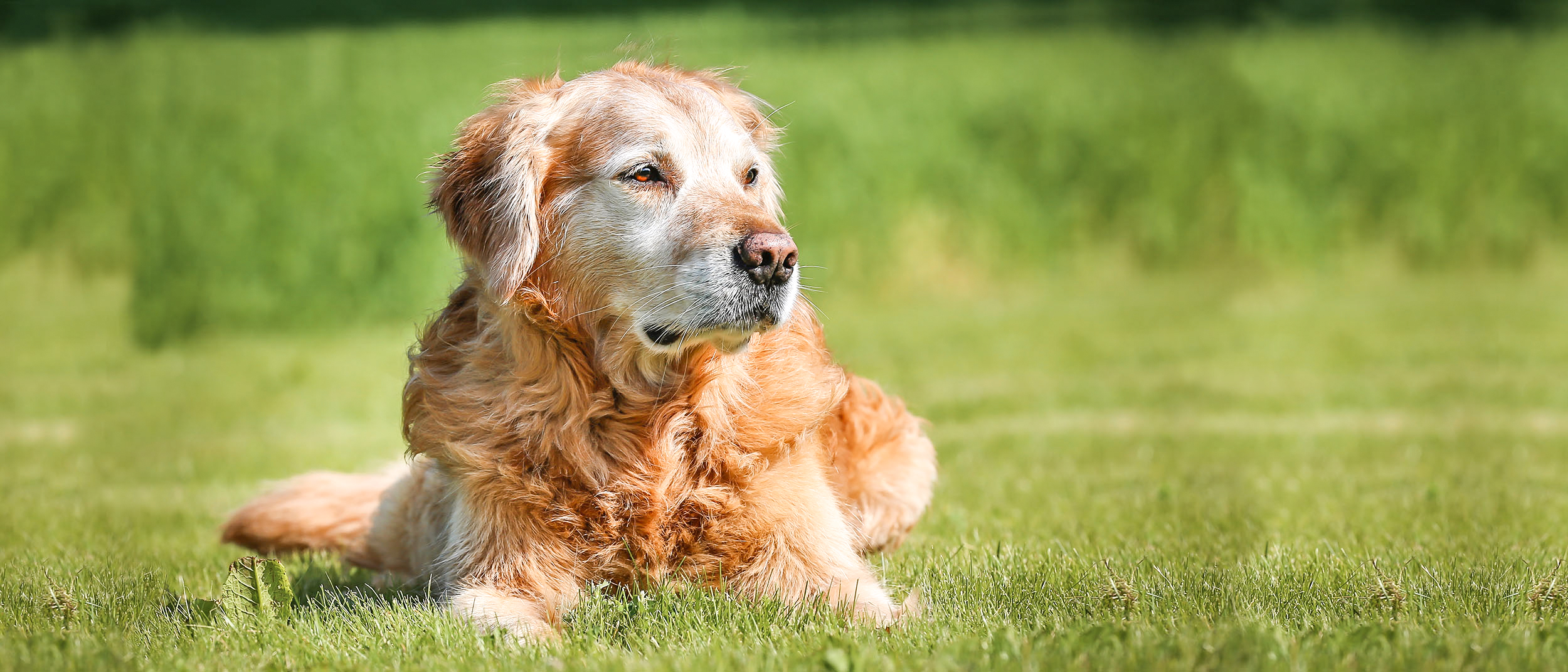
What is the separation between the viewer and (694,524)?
4387 millimetres

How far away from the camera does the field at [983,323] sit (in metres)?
4.00

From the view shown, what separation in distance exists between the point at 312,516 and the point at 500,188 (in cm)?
239

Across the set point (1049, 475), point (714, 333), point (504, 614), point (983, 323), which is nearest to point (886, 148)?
point (983, 323)

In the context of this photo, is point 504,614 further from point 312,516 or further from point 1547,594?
point 1547,594

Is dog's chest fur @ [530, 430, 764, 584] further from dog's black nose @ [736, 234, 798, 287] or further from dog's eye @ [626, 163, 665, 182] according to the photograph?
dog's eye @ [626, 163, 665, 182]

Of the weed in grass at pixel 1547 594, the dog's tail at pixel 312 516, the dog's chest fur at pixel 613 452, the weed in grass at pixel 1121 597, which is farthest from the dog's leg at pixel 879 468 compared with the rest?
the weed in grass at pixel 1547 594

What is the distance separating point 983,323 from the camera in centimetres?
1512

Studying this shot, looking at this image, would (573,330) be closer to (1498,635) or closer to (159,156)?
(1498,635)

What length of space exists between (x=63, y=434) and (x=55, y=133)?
610 centimetres

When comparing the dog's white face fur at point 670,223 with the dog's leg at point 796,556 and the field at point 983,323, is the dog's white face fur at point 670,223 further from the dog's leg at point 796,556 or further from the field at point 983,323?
the field at point 983,323

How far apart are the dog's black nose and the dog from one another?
0.04 feet

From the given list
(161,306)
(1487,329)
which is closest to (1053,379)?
(1487,329)

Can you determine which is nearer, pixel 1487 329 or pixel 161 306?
pixel 1487 329

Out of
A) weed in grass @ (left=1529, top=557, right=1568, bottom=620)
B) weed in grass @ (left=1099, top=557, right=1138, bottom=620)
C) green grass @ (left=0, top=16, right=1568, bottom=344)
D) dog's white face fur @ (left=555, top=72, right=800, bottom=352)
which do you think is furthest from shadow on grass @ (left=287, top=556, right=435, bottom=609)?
green grass @ (left=0, top=16, right=1568, bottom=344)
